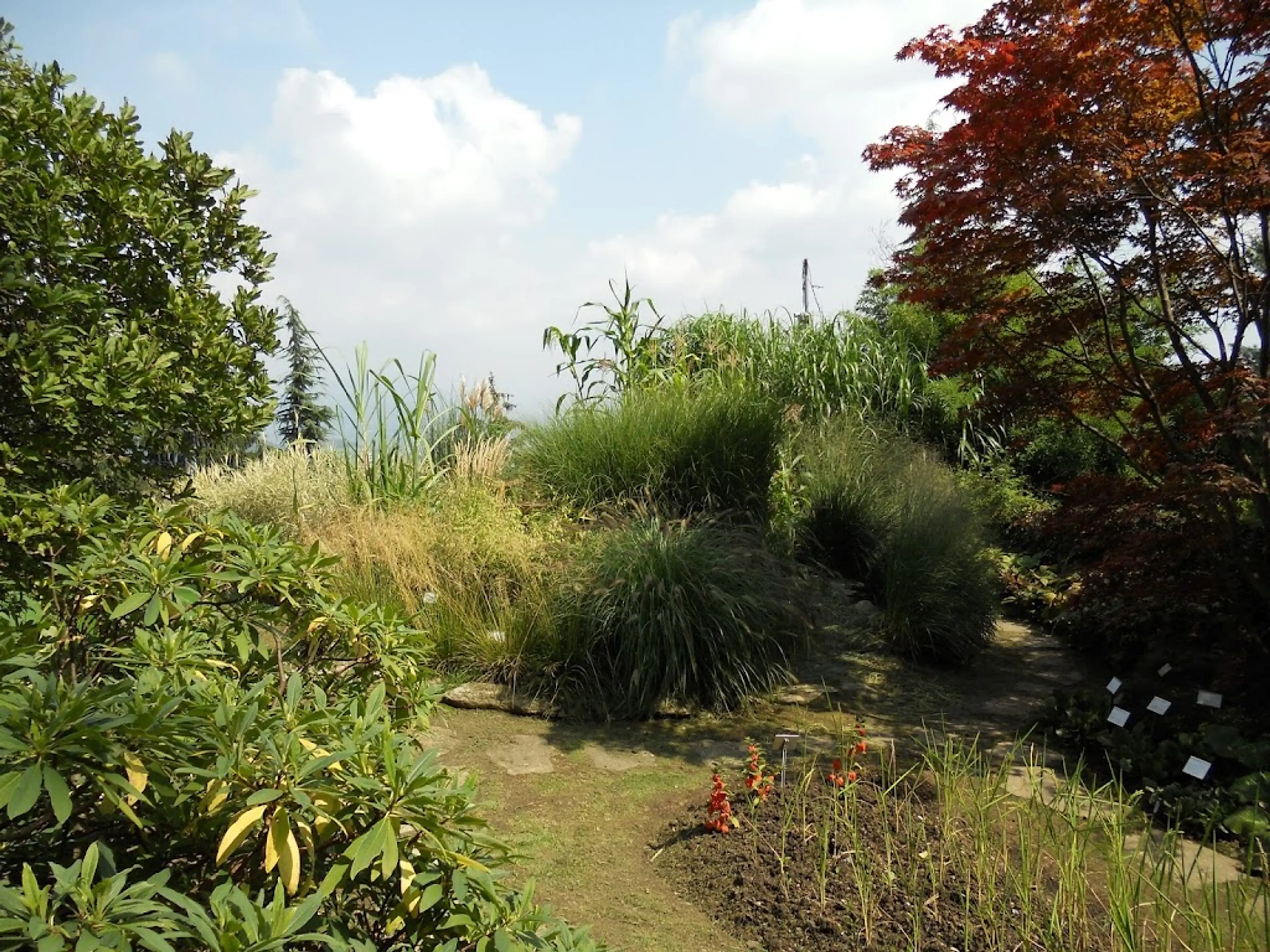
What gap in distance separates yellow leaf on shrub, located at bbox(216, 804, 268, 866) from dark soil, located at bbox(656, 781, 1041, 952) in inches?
68.6

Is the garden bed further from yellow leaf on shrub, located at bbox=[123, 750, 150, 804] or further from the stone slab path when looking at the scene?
yellow leaf on shrub, located at bbox=[123, 750, 150, 804]

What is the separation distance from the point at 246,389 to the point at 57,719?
6.37 feet

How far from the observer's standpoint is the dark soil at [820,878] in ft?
8.48

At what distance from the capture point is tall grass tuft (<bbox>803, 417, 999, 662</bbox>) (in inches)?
221

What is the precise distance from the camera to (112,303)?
2.84m

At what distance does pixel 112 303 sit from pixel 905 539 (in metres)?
4.48

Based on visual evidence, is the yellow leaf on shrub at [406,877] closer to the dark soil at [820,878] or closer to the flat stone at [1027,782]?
the dark soil at [820,878]

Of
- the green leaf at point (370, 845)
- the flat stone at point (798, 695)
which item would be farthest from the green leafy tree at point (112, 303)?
the flat stone at point (798, 695)

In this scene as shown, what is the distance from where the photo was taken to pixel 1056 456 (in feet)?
28.3

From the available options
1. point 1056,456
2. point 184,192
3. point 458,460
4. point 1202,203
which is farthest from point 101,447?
point 1056,456

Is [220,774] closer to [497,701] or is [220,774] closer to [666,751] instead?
[666,751]

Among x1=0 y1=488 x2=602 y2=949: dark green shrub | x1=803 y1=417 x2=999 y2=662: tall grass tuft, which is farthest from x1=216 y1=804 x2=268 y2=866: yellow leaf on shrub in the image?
x1=803 y1=417 x2=999 y2=662: tall grass tuft

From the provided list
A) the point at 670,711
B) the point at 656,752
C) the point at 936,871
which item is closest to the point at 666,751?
the point at 656,752

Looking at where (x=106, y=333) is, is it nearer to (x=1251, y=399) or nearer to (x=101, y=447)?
(x=101, y=447)
